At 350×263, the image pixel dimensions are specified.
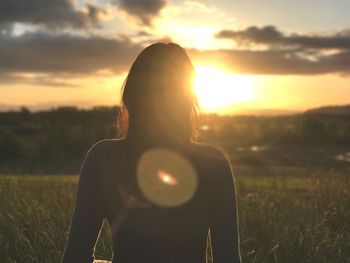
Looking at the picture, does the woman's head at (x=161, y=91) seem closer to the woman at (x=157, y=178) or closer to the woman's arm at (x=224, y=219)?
the woman at (x=157, y=178)

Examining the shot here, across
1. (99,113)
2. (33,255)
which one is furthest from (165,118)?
(99,113)

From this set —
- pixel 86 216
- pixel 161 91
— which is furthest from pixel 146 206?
pixel 161 91

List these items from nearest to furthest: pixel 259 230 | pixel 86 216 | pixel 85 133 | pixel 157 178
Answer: pixel 157 178 → pixel 86 216 → pixel 259 230 → pixel 85 133

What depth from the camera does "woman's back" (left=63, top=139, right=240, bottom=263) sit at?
230cm

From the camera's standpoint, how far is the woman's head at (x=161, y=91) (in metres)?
2.33

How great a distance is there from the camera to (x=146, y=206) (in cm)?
229

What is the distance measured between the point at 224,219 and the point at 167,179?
0.33m

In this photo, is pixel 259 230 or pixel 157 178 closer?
pixel 157 178

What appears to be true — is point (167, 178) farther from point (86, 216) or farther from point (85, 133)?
point (85, 133)

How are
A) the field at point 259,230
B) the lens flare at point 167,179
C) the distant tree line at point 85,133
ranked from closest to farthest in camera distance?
the lens flare at point 167,179
the field at point 259,230
the distant tree line at point 85,133

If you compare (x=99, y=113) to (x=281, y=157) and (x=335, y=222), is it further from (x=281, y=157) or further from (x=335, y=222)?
(x=335, y=222)

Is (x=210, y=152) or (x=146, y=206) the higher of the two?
(x=210, y=152)

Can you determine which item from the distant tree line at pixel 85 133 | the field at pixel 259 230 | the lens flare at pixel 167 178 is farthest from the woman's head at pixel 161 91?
the distant tree line at pixel 85 133

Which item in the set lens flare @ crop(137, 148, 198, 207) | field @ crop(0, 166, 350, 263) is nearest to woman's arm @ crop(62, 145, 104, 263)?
lens flare @ crop(137, 148, 198, 207)
